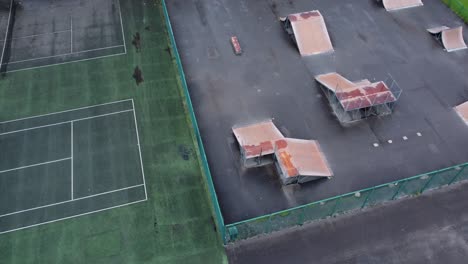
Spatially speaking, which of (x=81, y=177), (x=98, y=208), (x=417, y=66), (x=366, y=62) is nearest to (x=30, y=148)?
(x=81, y=177)

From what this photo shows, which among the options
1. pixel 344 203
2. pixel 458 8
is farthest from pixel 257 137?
pixel 458 8

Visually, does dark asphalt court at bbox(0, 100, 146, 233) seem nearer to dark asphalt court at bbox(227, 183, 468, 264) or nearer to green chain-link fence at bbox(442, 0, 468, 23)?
dark asphalt court at bbox(227, 183, 468, 264)

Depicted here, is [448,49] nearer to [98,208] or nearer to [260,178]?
[260,178]

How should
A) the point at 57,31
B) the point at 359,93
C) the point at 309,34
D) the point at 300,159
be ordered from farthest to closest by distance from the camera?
the point at 57,31
the point at 309,34
the point at 359,93
the point at 300,159

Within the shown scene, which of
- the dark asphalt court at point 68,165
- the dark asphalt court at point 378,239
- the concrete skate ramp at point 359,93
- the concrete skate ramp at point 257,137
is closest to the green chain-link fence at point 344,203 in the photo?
the dark asphalt court at point 378,239

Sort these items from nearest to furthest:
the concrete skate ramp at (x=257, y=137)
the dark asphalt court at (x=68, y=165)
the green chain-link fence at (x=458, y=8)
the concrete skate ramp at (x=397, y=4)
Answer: the concrete skate ramp at (x=257, y=137) < the dark asphalt court at (x=68, y=165) < the concrete skate ramp at (x=397, y=4) < the green chain-link fence at (x=458, y=8)

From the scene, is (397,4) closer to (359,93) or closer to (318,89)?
(318,89)

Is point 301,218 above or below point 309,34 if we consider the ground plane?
below

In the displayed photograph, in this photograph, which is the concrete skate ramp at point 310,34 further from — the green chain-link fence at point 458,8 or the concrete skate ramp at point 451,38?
the green chain-link fence at point 458,8
